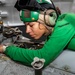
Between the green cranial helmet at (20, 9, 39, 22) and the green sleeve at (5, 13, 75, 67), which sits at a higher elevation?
the green cranial helmet at (20, 9, 39, 22)

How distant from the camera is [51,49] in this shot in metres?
0.59

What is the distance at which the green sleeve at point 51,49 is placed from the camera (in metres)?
0.59

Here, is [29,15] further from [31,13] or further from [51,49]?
[51,49]

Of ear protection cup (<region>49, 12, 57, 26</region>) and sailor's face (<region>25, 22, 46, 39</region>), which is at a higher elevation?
ear protection cup (<region>49, 12, 57, 26</region>)

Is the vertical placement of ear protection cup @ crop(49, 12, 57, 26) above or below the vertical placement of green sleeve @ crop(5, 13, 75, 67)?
above

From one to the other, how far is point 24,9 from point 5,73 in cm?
36

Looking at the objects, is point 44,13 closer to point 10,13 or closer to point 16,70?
point 16,70

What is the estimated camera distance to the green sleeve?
59 cm

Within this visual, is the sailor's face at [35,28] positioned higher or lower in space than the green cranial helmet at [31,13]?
lower

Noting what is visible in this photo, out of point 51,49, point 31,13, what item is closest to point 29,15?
point 31,13

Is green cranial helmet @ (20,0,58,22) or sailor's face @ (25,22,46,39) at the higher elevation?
green cranial helmet @ (20,0,58,22)

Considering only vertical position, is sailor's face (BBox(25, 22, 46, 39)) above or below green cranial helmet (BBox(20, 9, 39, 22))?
below

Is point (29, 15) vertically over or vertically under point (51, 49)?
over

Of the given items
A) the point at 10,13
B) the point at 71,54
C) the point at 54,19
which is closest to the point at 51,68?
the point at 71,54
